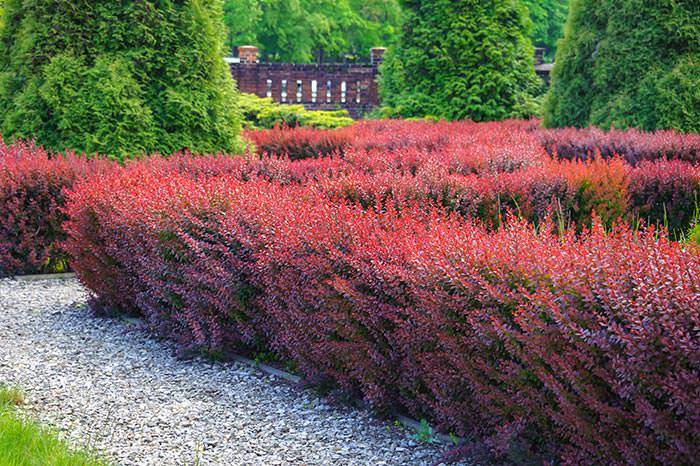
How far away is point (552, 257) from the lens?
3.60 m

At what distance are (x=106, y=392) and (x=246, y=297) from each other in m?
1.04

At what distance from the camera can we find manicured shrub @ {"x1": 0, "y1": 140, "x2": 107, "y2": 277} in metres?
7.78

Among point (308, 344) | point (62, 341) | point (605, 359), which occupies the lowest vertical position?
point (62, 341)

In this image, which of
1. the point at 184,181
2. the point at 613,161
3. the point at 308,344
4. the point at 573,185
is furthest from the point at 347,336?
the point at 613,161

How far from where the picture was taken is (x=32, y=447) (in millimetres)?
3752

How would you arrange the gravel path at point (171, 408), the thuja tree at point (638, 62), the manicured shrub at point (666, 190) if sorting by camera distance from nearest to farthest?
1. the gravel path at point (171, 408)
2. the manicured shrub at point (666, 190)
3. the thuja tree at point (638, 62)

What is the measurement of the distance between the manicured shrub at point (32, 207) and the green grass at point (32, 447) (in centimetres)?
398

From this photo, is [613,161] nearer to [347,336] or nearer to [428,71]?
[347,336]

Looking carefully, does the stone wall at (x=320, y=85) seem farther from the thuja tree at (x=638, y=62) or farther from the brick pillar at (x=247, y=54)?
the thuja tree at (x=638, y=62)

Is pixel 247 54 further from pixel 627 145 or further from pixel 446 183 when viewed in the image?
pixel 446 183

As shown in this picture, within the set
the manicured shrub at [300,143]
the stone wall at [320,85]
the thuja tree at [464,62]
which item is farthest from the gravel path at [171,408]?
the stone wall at [320,85]

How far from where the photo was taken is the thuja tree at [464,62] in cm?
1625

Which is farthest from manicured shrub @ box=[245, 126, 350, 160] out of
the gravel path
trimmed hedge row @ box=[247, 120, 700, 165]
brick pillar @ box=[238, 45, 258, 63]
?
brick pillar @ box=[238, 45, 258, 63]

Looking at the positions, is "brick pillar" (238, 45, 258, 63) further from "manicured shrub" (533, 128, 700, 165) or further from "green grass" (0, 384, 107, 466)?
"green grass" (0, 384, 107, 466)
